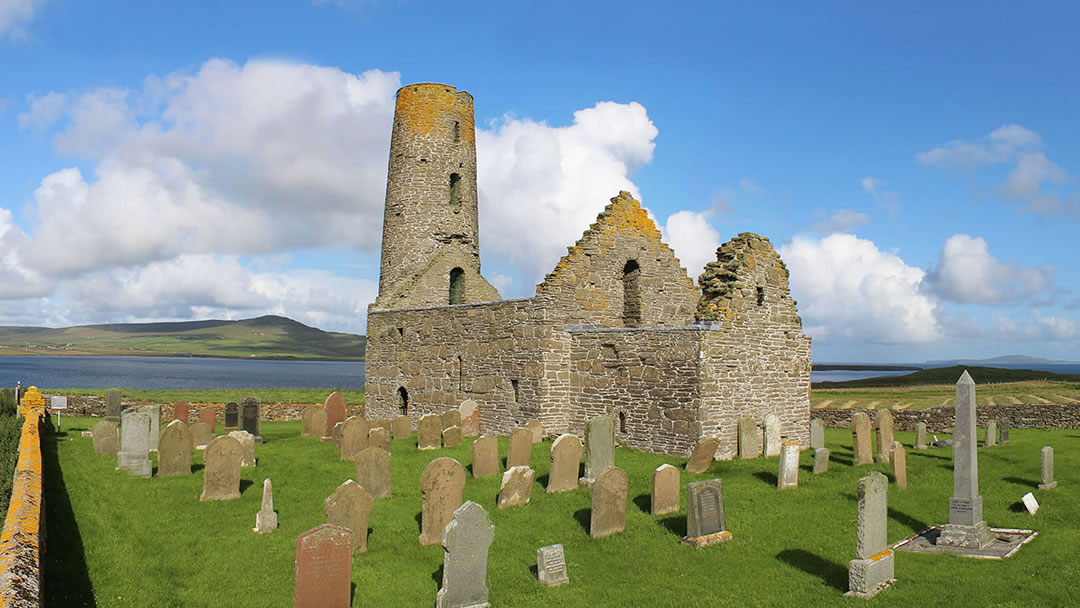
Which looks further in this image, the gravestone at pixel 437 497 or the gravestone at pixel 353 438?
the gravestone at pixel 353 438

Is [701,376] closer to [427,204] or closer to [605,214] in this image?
[605,214]

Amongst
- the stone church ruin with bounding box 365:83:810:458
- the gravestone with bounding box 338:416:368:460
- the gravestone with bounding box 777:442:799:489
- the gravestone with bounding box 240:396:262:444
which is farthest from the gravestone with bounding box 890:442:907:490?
the gravestone with bounding box 240:396:262:444

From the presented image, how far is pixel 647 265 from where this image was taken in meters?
20.8

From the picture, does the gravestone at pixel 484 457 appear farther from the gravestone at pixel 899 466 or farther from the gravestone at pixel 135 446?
the gravestone at pixel 899 466

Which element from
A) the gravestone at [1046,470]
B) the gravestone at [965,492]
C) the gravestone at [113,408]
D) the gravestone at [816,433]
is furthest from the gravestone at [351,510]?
the gravestone at [113,408]

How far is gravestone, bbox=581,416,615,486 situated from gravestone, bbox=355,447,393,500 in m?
3.56

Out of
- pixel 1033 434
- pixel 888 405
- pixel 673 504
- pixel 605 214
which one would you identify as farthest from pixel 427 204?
pixel 888 405

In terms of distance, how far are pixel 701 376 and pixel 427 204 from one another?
1316 centimetres

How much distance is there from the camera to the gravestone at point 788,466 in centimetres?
1311

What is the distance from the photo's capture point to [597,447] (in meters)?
13.6

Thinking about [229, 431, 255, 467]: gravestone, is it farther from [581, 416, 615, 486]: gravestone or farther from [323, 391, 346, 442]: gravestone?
[581, 416, 615, 486]: gravestone

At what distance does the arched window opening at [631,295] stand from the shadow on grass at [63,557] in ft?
44.0

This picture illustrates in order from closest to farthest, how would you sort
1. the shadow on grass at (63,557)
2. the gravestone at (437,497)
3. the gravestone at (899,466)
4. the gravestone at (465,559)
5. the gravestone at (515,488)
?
the shadow on grass at (63,557), the gravestone at (465,559), the gravestone at (437,497), the gravestone at (515,488), the gravestone at (899,466)

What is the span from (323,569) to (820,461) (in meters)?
10.6
